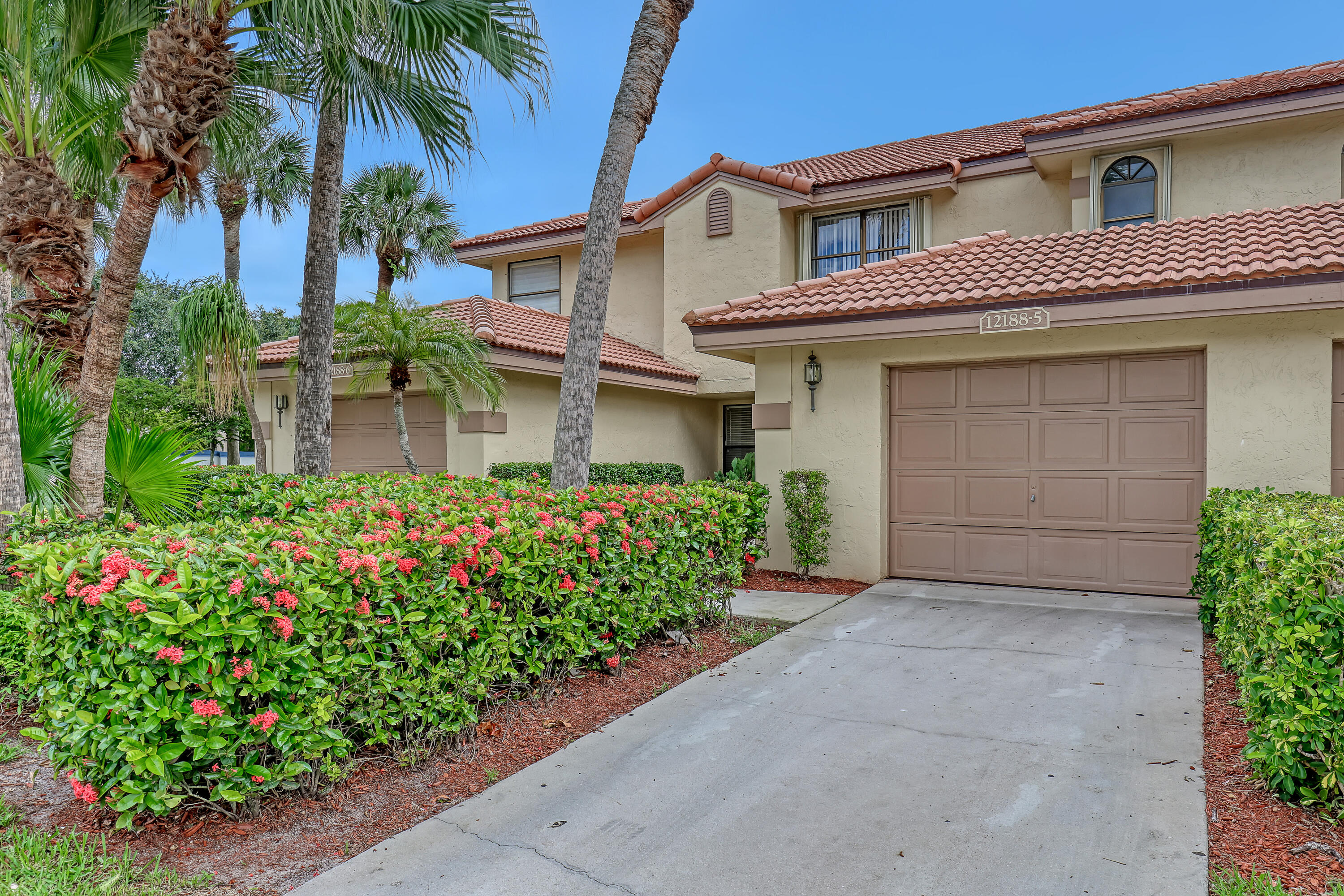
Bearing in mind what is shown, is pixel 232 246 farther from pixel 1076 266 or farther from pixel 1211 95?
pixel 1211 95

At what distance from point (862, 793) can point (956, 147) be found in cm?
1543

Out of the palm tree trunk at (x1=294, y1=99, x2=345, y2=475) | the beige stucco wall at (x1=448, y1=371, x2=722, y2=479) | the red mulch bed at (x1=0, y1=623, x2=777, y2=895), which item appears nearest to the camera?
the red mulch bed at (x1=0, y1=623, x2=777, y2=895)

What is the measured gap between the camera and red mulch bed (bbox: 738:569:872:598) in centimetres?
893

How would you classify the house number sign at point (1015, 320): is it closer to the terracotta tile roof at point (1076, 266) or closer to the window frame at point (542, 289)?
the terracotta tile roof at point (1076, 266)

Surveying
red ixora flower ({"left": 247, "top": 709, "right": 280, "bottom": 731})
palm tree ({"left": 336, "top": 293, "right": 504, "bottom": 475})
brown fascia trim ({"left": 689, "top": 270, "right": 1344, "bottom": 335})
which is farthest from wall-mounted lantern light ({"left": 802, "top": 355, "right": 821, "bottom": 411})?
red ixora flower ({"left": 247, "top": 709, "right": 280, "bottom": 731})

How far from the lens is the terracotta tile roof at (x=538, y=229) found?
17.2 metres

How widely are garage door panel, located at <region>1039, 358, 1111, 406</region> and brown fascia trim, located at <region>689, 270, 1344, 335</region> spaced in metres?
0.92

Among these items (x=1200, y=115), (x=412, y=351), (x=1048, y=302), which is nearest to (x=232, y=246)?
(x=412, y=351)

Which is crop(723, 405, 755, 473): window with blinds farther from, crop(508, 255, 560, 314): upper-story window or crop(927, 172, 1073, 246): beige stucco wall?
crop(927, 172, 1073, 246): beige stucco wall

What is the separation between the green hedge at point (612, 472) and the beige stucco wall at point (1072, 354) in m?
2.82

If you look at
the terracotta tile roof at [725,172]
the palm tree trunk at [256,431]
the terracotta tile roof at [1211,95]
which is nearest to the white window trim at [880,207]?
the terracotta tile roof at [725,172]

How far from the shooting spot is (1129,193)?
12.3 meters

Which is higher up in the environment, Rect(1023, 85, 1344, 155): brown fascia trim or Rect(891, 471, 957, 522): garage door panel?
Rect(1023, 85, 1344, 155): brown fascia trim

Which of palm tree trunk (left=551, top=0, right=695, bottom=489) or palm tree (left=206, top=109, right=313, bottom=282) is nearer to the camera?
palm tree trunk (left=551, top=0, right=695, bottom=489)
